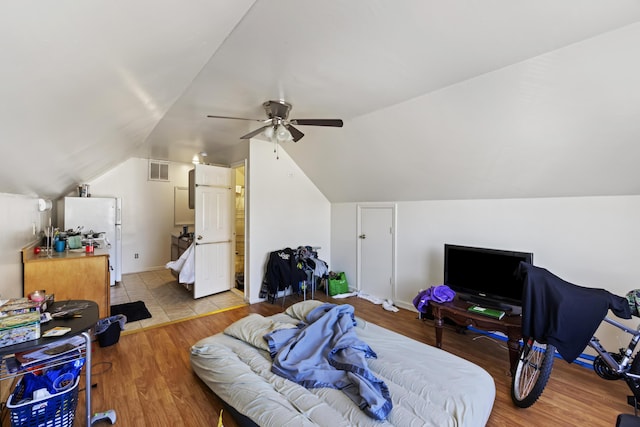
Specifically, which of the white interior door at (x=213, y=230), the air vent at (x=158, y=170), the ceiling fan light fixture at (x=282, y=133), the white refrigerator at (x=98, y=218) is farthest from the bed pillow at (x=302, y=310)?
the air vent at (x=158, y=170)

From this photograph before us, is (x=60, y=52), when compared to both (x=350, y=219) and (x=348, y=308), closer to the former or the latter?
(x=348, y=308)

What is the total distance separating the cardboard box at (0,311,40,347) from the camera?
4.33 feet

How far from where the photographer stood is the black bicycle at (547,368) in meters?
1.92

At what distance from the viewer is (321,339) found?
2113 millimetres

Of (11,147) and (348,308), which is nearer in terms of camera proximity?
(11,147)

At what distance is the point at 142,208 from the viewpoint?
5.83 meters

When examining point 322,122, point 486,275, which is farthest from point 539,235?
point 322,122

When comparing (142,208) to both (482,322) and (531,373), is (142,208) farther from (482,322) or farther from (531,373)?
(531,373)

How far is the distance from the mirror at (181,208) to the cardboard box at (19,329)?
5.07 m

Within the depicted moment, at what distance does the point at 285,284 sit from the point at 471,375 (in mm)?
2709

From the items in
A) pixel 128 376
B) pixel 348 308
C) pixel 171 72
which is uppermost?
pixel 171 72

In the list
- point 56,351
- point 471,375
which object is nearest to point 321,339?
point 471,375

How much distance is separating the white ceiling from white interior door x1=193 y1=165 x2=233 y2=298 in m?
1.17

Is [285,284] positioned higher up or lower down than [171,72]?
lower down
